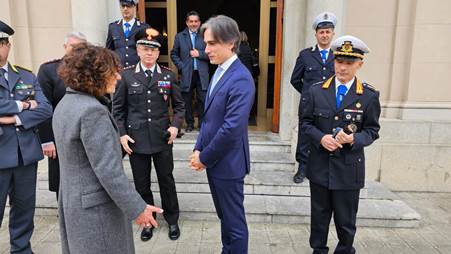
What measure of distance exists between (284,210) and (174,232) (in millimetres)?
1293

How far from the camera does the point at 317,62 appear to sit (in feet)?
13.1

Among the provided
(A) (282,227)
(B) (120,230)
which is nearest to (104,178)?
(B) (120,230)

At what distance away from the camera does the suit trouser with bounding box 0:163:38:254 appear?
289 centimetres

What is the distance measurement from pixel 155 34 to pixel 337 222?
2378 millimetres

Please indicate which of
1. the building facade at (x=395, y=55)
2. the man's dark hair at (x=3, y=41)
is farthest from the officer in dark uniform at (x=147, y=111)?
the building facade at (x=395, y=55)

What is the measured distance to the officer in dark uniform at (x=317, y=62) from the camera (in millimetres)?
3881

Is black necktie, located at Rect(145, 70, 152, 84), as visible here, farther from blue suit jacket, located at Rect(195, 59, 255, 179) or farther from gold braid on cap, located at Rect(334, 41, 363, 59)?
gold braid on cap, located at Rect(334, 41, 363, 59)

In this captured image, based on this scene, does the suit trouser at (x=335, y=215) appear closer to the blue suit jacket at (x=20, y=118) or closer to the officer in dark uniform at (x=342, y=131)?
the officer in dark uniform at (x=342, y=131)

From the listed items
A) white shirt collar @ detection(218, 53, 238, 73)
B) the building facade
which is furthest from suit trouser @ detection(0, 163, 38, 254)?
the building facade

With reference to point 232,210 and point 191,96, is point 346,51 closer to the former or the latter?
point 232,210

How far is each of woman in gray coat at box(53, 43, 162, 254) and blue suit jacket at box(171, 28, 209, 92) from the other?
3662 mm

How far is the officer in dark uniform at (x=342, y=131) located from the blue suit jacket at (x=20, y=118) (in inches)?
90.2

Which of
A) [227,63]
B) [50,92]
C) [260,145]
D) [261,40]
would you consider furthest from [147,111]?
[261,40]

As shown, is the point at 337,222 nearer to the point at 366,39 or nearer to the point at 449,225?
the point at 449,225
